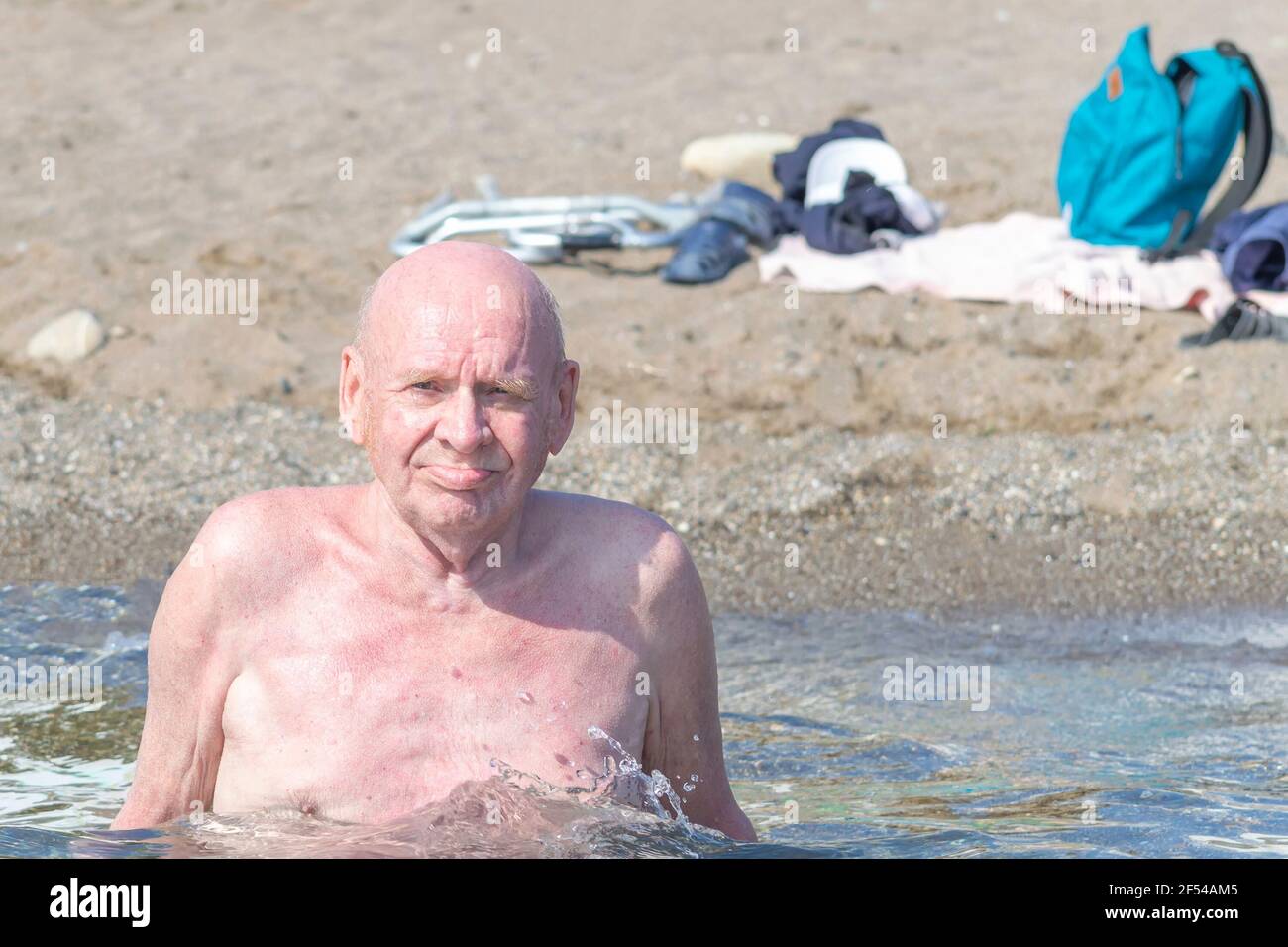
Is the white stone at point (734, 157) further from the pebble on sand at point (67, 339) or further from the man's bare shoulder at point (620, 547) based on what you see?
the man's bare shoulder at point (620, 547)

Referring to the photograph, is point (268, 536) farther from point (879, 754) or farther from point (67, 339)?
point (67, 339)

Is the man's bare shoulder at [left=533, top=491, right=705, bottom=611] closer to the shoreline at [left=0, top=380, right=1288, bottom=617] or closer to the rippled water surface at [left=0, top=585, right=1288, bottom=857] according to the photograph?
the rippled water surface at [left=0, top=585, right=1288, bottom=857]

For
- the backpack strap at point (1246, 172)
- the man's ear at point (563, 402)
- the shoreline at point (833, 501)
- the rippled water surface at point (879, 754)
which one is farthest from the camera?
the backpack strap at point (1246, 172)

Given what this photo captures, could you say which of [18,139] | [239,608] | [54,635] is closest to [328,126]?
[18,139]

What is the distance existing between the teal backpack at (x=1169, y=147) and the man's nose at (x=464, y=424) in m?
5.61

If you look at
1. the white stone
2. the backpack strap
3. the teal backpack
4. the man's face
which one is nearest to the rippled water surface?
the man's face

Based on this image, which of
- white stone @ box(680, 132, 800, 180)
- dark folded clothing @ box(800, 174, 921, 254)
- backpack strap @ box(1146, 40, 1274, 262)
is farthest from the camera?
white stone @ box(680, 132, 800, 180)

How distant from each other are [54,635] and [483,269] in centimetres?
283

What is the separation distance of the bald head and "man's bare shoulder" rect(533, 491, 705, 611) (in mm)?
311

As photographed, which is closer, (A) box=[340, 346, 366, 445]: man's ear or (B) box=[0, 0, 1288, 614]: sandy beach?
(A) box=[340, 346, 366, 445]: man's ear

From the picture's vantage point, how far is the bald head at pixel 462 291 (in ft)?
8.16

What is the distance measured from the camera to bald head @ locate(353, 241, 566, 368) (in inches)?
98.0

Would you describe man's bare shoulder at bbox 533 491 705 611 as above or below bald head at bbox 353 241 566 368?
below

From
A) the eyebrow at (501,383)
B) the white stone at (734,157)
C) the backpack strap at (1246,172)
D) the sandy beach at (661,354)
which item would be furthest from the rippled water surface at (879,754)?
the white stone at (734,157)
